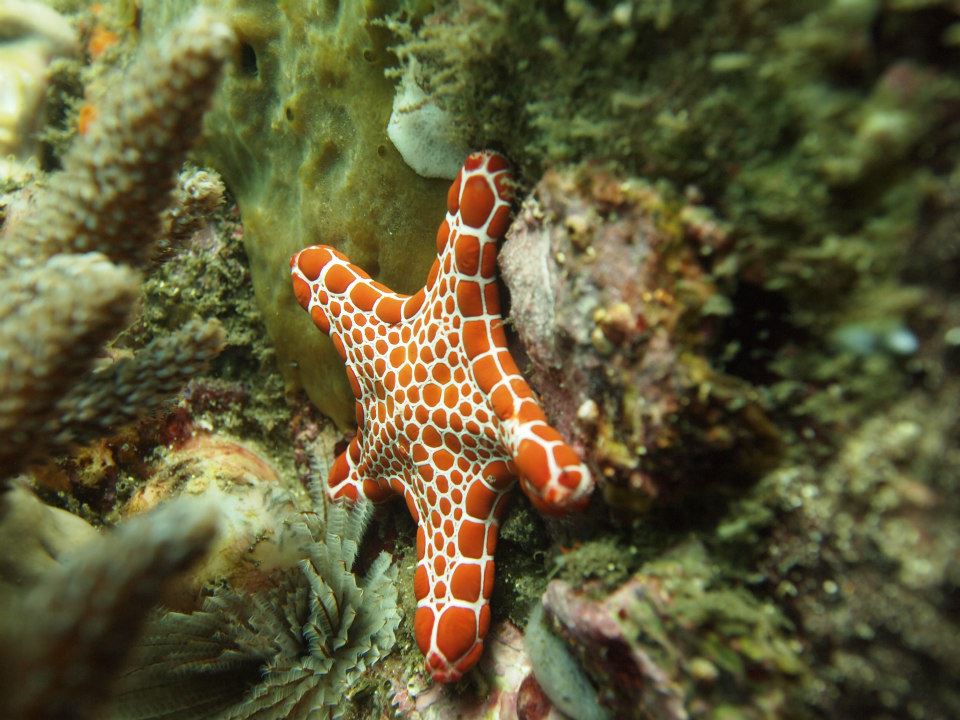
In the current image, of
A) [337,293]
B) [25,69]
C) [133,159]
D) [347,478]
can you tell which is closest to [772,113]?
[133,159]

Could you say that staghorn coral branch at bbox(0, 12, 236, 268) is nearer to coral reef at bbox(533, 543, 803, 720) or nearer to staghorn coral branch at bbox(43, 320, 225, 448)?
staghorn coral branch at bbox(43, 320, 225, 448)

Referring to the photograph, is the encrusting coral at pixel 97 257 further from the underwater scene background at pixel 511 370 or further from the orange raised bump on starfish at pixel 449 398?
the orange raised bump on starfish at pixel 449 398

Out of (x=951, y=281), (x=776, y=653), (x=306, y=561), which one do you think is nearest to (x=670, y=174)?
(x=951, y=281)

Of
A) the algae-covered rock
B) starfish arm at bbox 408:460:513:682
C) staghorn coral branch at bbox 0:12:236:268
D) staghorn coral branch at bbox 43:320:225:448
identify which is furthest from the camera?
the algae-covered rock

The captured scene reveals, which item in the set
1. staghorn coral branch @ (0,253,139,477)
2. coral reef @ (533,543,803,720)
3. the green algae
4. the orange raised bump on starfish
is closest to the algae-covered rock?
the orange raised bump on starfish

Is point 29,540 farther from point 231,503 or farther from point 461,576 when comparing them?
point 461,576
